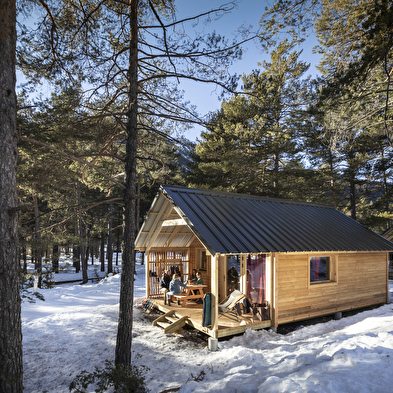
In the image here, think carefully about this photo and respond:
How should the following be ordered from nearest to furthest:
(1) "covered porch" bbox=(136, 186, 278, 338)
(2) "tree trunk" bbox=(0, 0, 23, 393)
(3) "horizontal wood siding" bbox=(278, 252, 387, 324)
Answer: (2) "tree trunk" bbox=(0, 0, 23, 393) → (1) "covered porch" bbox=(136, 186, 278, 338) → (3) "horizontal wood siding" bbox=(278, 252, 387, 324)

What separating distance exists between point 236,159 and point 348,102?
287 inches

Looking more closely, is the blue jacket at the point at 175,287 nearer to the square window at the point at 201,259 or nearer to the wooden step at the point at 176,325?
the wooden step at the point at 176,325

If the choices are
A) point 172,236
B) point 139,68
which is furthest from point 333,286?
point 139,68

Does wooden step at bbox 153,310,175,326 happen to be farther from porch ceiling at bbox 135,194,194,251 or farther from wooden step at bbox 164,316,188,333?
porch ceiling at bbox 135,194,194,251

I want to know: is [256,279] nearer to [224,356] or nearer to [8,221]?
[224,356]

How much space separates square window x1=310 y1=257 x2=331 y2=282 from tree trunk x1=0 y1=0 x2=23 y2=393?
27.5ft

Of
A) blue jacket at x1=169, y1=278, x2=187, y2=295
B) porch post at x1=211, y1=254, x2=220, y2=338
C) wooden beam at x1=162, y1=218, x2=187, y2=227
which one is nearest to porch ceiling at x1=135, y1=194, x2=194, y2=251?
wooden beam at x1=162, y1=218, x2=187, y2=227

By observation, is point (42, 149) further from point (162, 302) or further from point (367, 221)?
point (367, 221)

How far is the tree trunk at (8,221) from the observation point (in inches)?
157

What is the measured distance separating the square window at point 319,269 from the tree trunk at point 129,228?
6.39 metres

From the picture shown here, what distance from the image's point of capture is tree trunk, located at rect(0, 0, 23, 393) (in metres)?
4.00

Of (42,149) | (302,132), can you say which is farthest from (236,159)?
(42,149)

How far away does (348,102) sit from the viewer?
8.29m

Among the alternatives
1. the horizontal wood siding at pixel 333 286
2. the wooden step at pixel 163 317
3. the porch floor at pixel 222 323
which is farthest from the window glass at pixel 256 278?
the wooden step at pixel 163 317
